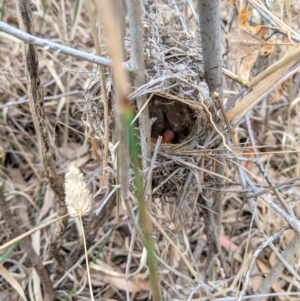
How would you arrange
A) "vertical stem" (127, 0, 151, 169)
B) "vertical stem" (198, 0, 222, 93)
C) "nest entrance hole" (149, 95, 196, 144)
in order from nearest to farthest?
"vertical stem" (127, 0, 151, 169)
"vertical stem" (198, 0, 222, 93)
"nest entrance hole" (149, 95, 196, 144)

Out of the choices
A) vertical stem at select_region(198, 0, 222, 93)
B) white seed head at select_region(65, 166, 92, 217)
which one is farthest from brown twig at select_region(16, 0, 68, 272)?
vertical stem at select_region(198, 0, 222, 93)

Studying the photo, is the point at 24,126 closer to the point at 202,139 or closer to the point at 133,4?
the point at 202,139

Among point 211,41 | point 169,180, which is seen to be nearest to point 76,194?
point 169,180

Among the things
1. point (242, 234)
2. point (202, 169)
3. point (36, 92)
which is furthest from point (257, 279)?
point (36, 92)

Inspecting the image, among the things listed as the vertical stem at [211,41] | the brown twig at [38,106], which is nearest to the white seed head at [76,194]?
the brown twig at [38,106]

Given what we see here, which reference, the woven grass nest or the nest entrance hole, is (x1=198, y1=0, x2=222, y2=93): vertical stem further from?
the nest entrance hole

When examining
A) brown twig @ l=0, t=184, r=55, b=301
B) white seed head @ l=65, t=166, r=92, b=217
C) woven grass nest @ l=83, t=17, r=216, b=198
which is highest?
woven grass nest @ l=83, t=17, r=216, b=198
